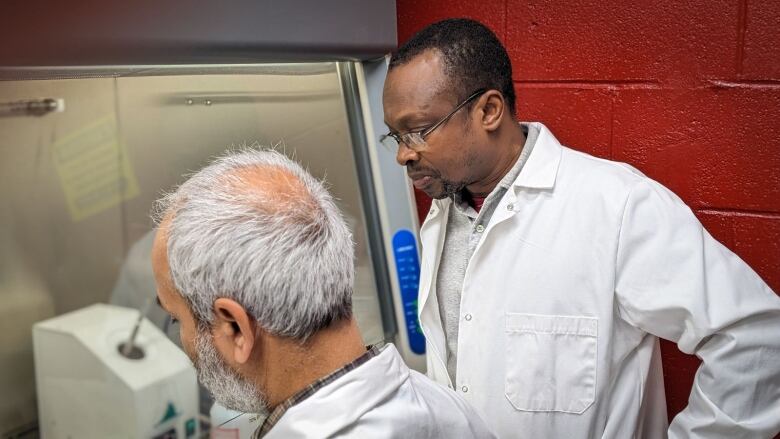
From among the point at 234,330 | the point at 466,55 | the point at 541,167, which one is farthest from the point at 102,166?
the point at 541,167

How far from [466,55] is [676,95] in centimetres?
52

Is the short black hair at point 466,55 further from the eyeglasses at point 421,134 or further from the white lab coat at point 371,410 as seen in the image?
the white lab coat at point 371,410

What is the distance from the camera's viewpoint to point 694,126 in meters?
1.61

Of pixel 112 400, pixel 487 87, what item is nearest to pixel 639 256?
pixel 487 87

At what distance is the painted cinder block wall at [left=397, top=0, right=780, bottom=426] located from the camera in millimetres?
1544

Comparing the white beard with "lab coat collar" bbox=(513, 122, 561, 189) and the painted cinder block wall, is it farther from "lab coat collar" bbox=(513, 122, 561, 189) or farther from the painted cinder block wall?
the painted cinder block wall

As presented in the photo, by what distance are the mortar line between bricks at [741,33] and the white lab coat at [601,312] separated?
0.35 metres

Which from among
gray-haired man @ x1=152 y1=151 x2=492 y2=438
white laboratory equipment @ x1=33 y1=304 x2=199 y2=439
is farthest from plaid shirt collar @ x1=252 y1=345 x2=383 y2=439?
white laboratory equipment @ x1=33 y1=304 x2=199 y2=439

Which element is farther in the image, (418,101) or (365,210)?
(365,210)

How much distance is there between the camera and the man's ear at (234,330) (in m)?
0.88

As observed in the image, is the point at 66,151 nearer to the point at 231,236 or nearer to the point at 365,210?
the point at 231,236

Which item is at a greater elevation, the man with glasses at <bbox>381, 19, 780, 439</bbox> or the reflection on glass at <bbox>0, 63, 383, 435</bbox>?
the reflection on glass at <bbox>0, 63, 383, 435</bbox>

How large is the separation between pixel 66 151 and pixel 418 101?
24.0 inches

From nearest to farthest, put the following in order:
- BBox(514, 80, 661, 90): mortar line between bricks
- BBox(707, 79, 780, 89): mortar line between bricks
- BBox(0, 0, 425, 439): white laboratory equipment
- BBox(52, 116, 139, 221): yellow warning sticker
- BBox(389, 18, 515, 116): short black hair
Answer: BBox(0, 0, 425, 439): white laboratory equipment, BBox(52, 116, 139, 221): yellow warning sticker, BBox(389, 18, 515, 116): short black hair, BBox(707, 79, 780, 89): mortar line between bricks, BBox(514, 80, 661, 90): mortar line between bricks
